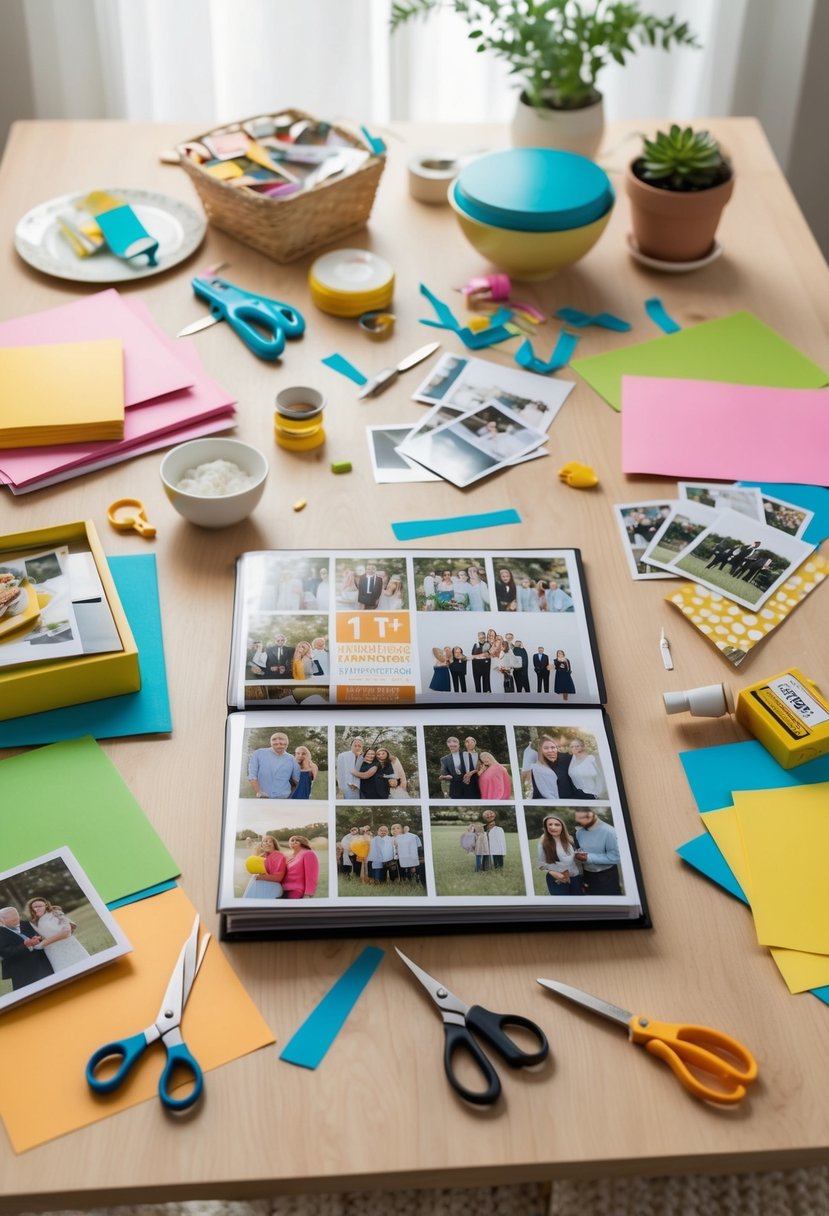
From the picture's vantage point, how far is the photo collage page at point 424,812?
84cm

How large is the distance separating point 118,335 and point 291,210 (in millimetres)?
275

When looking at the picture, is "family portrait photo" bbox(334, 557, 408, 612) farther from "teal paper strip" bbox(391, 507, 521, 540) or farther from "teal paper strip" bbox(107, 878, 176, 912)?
"teal paper strip" bbox(107, 878, 176, 912)

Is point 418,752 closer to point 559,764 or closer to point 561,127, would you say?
point 559,764

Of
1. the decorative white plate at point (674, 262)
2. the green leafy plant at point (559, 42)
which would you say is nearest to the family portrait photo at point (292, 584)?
the decorative white plate at point (674, 262)

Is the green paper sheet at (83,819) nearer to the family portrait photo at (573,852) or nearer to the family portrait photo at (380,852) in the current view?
the family portrait photo at (380,852)

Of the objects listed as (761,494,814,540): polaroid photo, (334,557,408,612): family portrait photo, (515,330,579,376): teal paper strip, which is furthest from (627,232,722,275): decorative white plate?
(334,557,408,612): family portrait photo

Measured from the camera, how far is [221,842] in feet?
2.86

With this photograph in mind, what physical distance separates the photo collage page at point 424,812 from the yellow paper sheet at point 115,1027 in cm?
6

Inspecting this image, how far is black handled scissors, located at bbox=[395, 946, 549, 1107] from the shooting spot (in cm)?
75

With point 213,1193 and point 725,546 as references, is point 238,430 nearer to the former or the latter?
point 725,546

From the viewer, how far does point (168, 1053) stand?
758mm

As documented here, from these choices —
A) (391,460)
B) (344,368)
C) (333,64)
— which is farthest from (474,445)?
(333,64)

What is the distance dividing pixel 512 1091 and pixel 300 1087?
0.45ft

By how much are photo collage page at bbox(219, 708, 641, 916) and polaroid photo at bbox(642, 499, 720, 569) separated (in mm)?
231
